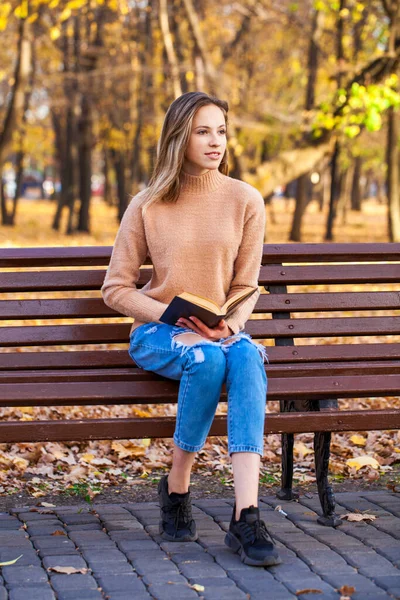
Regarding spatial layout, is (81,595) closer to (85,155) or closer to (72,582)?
(72,582)

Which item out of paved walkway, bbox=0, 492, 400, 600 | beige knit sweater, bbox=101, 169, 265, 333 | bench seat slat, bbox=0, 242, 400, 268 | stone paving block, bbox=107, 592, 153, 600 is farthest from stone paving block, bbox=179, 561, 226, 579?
bench seat slat, bbox=0, 242, 400, 268

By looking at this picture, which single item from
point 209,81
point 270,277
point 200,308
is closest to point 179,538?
point 200,308

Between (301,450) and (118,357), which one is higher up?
(118,357)

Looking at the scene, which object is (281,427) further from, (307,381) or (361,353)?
(361,353)

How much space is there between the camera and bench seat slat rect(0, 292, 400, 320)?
4730 millimetres

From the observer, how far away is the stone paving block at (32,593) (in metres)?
3.53

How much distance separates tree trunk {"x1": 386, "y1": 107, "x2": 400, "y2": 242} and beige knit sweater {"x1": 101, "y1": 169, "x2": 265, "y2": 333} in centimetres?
1610

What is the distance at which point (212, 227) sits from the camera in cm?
441

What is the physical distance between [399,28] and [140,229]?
45.6 feet

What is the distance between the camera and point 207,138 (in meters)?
4.39

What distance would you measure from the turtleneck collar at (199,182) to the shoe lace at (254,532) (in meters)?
1.40

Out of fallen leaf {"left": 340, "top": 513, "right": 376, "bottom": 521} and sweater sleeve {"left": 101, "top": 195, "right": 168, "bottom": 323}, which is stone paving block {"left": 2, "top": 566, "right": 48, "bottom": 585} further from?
fallen leaf {"left": 340, "top": 513, "right": 376, "bottom": 521}

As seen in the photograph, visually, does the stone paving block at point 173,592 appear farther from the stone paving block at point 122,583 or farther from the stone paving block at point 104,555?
the stone paving block at point 104,555

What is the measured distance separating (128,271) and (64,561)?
1.22 metres
